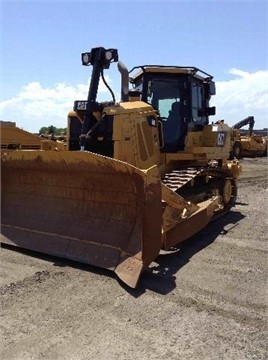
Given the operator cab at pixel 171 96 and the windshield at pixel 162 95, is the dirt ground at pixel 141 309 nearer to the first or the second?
the operator cab at pixel 171 96

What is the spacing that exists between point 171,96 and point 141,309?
4.14m

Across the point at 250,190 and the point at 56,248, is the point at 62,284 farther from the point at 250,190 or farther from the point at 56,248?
the point at 250,190

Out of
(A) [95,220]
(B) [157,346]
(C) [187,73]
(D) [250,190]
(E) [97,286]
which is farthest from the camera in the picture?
(D) [250,190]

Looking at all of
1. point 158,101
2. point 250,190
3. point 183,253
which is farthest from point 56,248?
point 250,190

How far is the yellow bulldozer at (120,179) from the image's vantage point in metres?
4.54

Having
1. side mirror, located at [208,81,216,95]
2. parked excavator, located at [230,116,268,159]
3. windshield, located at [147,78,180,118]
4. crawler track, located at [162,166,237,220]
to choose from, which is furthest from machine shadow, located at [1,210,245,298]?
parked excavator, located at [230,116,268,159]

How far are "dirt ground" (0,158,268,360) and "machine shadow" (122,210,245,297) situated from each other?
11 millimetres

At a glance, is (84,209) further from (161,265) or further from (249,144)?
(249,144)

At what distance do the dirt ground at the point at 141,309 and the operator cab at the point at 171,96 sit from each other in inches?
82.0

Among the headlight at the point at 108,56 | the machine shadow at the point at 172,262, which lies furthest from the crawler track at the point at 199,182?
the headlight at the point at 108,56

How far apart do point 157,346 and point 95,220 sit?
2113 millimetres

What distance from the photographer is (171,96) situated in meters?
7.04

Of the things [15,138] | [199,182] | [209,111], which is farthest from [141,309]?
[15,138]

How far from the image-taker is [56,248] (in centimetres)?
502
